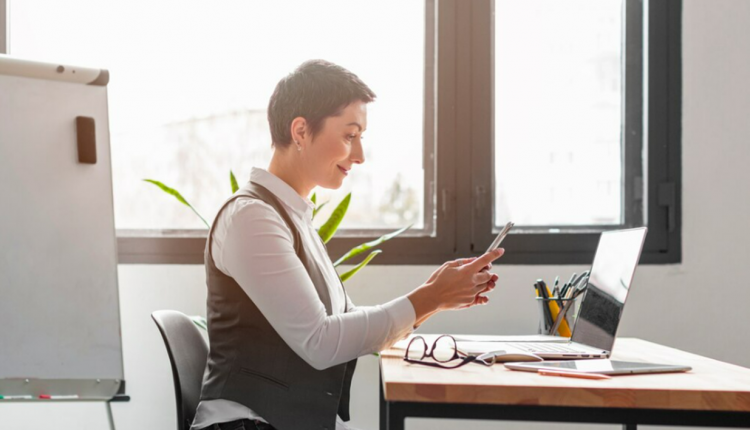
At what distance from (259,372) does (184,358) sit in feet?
0.64

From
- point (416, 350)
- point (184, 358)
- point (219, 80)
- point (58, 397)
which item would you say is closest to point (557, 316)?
point (416, 350)

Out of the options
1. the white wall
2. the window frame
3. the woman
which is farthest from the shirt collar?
the window frame

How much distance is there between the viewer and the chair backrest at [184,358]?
1.35 m

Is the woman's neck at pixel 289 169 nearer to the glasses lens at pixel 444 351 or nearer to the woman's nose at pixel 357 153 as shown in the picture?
the woman's nose at pixel 357 153

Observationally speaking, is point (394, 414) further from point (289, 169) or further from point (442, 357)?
point (289, 169)

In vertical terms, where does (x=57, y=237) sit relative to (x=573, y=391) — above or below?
above

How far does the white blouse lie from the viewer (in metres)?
1.26

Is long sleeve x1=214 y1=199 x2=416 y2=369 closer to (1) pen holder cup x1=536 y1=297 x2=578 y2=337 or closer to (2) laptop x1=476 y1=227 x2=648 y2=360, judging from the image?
(2) laptop x1=476 y1=227 x2=648 y2=360

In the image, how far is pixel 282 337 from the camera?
129 centimetres

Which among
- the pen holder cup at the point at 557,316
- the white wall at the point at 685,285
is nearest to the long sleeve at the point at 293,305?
the pen holder cup at the point at 557,316

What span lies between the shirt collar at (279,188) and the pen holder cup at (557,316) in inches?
26.6

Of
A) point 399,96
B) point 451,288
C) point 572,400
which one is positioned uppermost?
point 399,96

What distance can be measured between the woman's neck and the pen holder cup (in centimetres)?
68

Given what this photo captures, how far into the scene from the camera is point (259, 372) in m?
1.31
